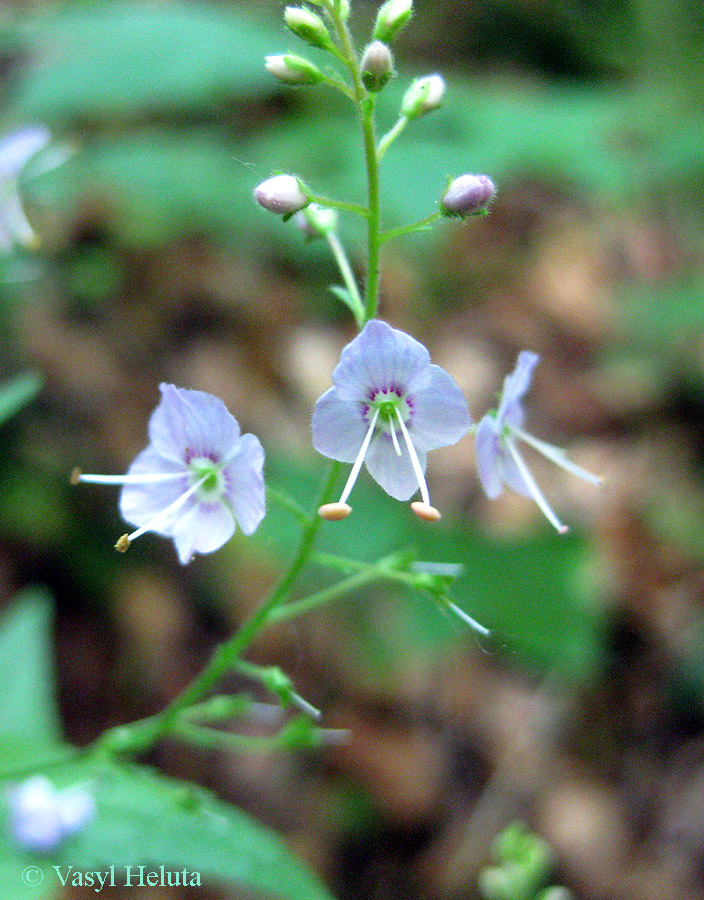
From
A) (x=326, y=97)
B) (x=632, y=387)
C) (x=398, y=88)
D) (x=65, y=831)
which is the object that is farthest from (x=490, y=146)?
(x=65, y=831)

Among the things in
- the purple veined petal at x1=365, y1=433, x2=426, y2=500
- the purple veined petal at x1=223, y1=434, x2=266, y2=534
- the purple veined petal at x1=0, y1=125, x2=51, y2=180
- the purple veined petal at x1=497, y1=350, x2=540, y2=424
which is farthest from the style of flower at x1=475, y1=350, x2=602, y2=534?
the purple veined petal at x1=0, y1=125, x2=51, y2=180

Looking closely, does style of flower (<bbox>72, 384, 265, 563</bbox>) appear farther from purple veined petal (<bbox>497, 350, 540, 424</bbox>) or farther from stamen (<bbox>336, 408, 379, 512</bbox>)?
purple veined petal (<bbox>497, 350, 540, 424</bbox>)

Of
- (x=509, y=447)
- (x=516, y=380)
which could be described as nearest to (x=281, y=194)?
(x=516, y=380)

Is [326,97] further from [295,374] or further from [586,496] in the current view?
[586,496]

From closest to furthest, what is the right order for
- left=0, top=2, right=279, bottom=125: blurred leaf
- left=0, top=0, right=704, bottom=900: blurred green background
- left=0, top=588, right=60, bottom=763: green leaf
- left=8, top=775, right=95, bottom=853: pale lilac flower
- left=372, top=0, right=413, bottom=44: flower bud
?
left=372, top=0, right=413, bottom=44: flower bud → left=8, top=775, right=95, bottom=853: pale lilac flower → left=0, top=588, right=60, bottom=763: green leaf → left=0, top=0, right=704, bottom=900: blurred green background → left=0, top=2, right=279, bottom=125: blurred leaf

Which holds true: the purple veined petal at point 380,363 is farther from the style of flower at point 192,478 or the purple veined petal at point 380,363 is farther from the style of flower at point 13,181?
the style of flower at point 13,181

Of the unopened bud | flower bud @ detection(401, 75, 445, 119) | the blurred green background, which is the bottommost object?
the blurred green background
